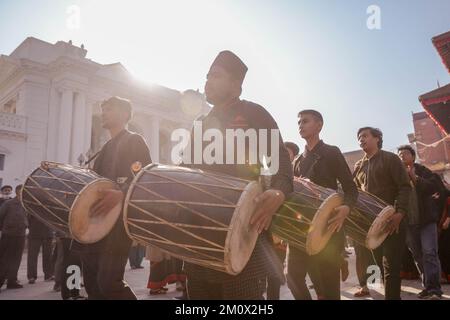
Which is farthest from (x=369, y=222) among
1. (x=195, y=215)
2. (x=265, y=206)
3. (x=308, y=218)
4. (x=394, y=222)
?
(x=195, y=215)

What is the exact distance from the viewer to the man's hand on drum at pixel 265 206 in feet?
5.53

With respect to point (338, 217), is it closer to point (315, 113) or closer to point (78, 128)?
point (315, 113)

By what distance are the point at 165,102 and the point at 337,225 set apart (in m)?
31.0

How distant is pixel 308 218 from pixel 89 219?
1665 mm

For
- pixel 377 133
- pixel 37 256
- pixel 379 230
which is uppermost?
pixel 377 133

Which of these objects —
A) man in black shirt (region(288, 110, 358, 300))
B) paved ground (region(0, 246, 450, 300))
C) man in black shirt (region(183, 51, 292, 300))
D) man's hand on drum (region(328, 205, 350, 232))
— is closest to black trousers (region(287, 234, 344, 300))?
man in black shirt (region(288, 110, 358, 300))

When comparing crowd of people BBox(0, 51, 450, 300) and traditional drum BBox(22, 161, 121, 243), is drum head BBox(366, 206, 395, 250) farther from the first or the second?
traditional drum BBox(22, 161, 121, 243)

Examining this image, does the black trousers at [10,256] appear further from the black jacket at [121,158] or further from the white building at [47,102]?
the white building at [47,102]

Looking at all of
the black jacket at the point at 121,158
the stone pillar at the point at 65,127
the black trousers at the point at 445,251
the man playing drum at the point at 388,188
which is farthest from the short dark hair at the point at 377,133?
the stone pillar at the point at 65,127

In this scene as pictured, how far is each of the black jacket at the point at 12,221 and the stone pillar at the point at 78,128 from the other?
18.2m

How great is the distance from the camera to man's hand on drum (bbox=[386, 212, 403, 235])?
3254mm

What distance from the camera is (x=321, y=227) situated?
260cm

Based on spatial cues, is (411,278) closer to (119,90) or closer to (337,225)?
(337,225)
